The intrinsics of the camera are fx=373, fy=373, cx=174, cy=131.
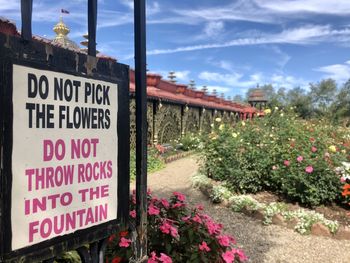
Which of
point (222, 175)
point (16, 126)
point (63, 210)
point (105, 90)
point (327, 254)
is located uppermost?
point (105, 90)

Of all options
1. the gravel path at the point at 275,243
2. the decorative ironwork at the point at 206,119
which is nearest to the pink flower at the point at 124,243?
the gravel path at the point at 275,243

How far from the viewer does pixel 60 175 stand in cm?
135

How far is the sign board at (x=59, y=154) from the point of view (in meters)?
1.20

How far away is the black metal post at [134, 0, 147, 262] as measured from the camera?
174cm

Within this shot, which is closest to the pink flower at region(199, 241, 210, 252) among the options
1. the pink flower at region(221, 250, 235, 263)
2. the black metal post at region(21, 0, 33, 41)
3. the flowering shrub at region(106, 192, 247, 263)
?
the flowering shrub at region(106, 192, 247, 263)

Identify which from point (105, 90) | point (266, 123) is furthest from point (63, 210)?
point (266, 123)

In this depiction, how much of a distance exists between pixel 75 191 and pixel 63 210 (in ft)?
0.27

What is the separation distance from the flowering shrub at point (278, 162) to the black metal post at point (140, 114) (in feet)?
13.8

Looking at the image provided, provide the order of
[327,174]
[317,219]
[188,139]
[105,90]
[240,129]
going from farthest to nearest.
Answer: [188,139] < [240,129] < [327,174] < [317,219] < [105,90]

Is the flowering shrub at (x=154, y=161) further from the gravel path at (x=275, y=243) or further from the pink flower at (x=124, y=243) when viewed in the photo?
the pink flower at (x=124, y=243)

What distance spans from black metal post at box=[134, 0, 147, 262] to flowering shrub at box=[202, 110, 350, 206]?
421cm

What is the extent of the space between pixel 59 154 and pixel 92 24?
624mm

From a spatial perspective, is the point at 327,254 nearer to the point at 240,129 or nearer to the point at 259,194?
the point at 259,194

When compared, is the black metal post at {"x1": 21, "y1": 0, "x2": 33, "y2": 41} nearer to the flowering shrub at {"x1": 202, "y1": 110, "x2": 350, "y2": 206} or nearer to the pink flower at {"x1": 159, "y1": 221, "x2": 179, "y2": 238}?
the pink flower at {"x1": 159, "y1": 221, "x2": 179, "y2": 238}
